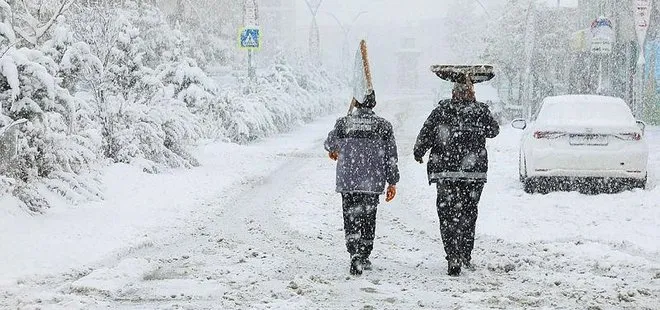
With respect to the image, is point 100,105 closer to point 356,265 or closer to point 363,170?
point 363,170

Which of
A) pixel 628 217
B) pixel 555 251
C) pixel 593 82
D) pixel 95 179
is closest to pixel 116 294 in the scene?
pixel 555 251

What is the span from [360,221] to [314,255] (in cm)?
94

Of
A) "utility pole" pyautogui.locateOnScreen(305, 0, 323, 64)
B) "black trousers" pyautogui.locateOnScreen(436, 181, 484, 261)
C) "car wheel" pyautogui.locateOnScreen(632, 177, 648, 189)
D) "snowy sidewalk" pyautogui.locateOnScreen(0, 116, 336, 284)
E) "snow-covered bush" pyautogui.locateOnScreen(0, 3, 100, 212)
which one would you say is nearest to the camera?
"black trousers" pyautogui.locateOnScreen(436, 181, 484, 261)

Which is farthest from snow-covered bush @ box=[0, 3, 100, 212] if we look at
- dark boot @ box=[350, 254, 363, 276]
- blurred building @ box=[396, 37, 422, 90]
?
blurred building @ box=[396, 37, 422, 90]

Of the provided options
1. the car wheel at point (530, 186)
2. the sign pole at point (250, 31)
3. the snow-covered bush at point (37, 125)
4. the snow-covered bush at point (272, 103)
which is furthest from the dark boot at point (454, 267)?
the sign pole at point (250, 31)

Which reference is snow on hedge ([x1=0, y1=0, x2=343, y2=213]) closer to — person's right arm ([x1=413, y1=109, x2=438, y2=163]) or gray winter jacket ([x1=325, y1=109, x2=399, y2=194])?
gray winter jacket ([x1=325, y1=109, x2=399, y2=194])

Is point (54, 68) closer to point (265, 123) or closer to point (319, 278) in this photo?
point (319, 278)

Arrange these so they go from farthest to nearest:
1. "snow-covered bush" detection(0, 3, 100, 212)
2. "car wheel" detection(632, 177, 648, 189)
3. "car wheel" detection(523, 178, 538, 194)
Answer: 1. "car wheel" detection(523, 178, 538, 194)
2. "car wheel" detection(632, 177, 648, 189)
3. "snow-covered bush" detection(0, 3, 100, 212)

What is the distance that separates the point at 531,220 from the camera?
389 inches

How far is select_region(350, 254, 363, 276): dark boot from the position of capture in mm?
6891

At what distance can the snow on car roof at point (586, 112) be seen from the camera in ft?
39.3

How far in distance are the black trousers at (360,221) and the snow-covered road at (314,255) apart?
26 cm

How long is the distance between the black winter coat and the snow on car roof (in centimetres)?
512

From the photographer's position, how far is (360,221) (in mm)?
7109
